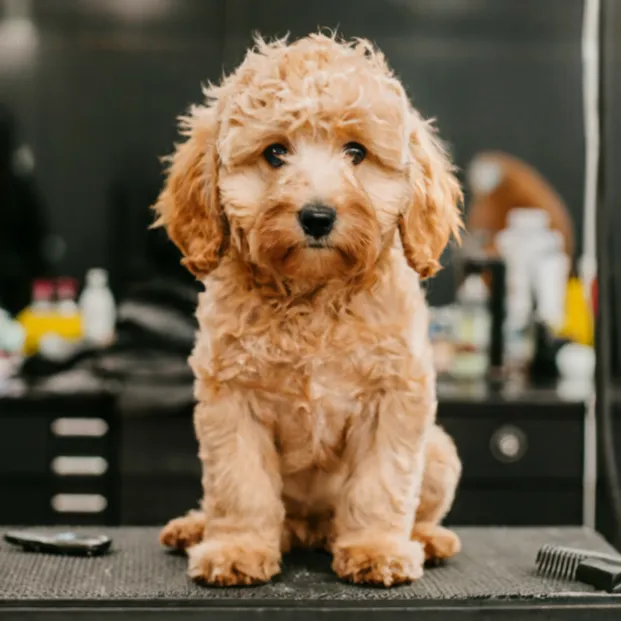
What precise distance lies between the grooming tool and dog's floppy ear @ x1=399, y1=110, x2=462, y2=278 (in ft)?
1.76

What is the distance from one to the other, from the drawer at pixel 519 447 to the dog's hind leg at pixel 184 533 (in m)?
1.41

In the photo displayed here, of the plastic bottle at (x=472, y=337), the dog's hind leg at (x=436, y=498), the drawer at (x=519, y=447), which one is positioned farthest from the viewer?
the plastic bottle at (x=472, y=337)

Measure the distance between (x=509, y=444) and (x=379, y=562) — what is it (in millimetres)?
1594

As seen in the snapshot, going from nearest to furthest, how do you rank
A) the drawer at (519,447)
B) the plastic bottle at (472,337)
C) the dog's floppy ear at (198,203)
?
the dog's floppy ear at (198,203) < the drawer at (519,447) < the plastic bottle at (472,337)

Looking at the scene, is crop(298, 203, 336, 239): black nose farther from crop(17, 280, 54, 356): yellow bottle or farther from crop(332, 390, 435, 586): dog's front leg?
crop(17, 280, 54, 356): yellow bottle

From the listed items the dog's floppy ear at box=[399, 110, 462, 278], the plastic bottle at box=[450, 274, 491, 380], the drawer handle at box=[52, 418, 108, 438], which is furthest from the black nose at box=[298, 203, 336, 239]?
the plastic bottle at box=[450, 274, 491, 380]

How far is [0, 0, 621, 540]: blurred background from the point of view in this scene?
9.68 ft

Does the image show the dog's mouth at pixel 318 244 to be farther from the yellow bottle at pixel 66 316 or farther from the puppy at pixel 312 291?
the yellow bottle at pixel 66 316

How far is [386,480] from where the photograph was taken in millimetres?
1153

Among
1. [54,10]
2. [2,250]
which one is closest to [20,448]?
[2,250]

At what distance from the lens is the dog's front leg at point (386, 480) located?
1.15 m

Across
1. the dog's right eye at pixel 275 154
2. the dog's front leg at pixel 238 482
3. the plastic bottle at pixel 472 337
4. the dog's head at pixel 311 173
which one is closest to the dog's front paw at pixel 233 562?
the dog's front leg at pixel 238 482

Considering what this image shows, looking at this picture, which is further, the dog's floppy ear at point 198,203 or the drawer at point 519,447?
the drawer at point 519,447

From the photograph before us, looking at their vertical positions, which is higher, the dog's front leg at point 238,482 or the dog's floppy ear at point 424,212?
the dog's floppy ear at point 424,212
